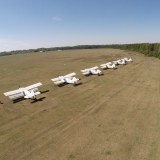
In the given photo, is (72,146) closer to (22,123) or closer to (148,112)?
(22,123)

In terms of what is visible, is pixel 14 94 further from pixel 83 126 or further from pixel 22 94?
pixel 83 126

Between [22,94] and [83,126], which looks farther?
[22,94]

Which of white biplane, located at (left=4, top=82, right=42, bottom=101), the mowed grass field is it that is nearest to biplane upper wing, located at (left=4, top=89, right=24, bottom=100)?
white biplane, located at (left=4, top=82, right=42, bottom=101)

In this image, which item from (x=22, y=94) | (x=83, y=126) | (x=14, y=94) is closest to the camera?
(x=83, y=126)

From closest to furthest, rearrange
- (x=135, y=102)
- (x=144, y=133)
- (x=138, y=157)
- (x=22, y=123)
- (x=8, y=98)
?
1. (x=138, y=157)
2. (x=144, y=133)
3. (x=22, y=123)
4. (x=135, y=102)
5. (x=8, y=98)

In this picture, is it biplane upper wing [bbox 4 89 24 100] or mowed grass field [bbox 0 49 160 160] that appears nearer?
mowed grass field [bbox 0 49 160 160]

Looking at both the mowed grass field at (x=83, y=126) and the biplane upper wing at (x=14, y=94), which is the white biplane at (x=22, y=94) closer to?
the biplane upper wing at (x=14, y=94)

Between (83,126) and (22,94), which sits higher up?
(83,126)

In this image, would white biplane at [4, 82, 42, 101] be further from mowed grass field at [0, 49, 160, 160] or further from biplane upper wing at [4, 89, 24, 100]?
mowed grass field at [0, 49, 160, 160]

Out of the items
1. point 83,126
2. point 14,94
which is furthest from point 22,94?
point 83,126

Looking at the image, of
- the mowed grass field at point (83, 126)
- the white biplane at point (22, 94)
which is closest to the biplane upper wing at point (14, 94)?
the white biplane at point (22, 94)

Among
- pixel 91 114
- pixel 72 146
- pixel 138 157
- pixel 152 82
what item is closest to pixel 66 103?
pixel 91 114
